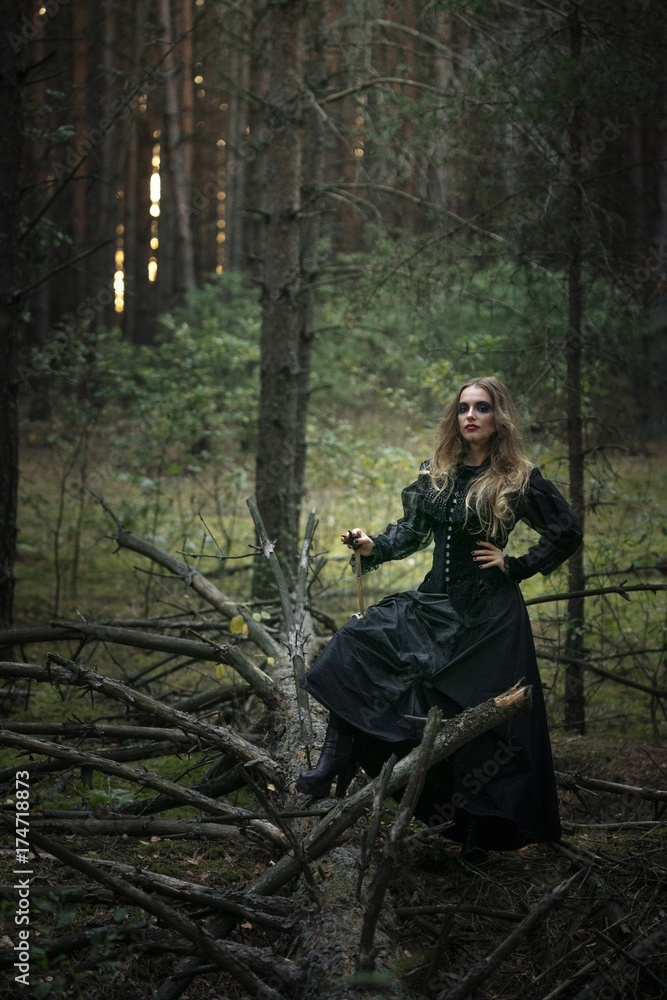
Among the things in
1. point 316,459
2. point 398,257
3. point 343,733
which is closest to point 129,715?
point 343,733

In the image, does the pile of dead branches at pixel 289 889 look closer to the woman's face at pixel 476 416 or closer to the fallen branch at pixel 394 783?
the fallen branch at pixel 394 783

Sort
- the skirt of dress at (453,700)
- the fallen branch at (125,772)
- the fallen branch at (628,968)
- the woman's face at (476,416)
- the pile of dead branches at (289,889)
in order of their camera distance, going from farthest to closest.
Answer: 1. the woman's face at (476,416)
2. the skirt of dress at (453,700)
3. the fallen branch at (125,772)
4. the fallen branch at (628,968)
5. the pile of dead branches at (289,889)

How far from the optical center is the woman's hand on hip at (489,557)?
3.99 m

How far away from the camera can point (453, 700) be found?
384 cm

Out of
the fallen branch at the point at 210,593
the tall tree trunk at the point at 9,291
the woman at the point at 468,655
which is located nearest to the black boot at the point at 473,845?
the woman at the point at 468,655

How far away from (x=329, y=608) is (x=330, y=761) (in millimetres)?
5383

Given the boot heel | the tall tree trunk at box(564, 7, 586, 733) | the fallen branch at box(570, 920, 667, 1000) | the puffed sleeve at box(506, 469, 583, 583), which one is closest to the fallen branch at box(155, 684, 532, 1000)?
the boot heel

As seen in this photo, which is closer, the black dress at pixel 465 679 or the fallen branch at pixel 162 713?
the black dress at pixel 465 679

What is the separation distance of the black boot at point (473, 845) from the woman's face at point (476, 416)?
5.85ft

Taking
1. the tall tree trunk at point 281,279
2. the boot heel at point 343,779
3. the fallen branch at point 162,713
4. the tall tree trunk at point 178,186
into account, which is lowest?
the boot heel at point 343,779

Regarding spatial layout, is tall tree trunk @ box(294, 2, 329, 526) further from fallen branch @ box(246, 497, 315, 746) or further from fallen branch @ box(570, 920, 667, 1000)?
fallen branch @ box(570, 920, 667, 1000)

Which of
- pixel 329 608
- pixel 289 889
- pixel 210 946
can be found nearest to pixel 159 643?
pixel 289 889

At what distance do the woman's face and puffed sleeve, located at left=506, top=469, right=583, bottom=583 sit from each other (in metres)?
0.32

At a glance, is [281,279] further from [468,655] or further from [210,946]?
[210,946]
